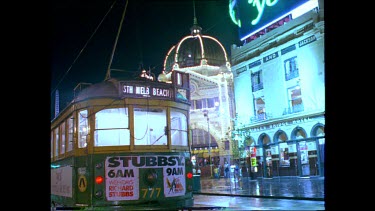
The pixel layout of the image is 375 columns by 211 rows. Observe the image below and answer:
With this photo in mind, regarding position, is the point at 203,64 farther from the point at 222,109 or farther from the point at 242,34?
the point at 242,34

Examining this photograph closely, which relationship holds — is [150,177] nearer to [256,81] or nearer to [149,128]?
Answer: [149,128]

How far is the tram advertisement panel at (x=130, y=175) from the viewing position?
8203mm

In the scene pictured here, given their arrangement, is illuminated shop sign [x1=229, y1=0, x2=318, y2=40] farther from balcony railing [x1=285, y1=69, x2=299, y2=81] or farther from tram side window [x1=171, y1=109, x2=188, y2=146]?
tram side window [x1=171, y1=109, x2=188, y2=146]

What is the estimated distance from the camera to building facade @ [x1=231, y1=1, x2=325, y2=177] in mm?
27172

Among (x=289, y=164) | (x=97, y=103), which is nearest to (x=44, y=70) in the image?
(x=97, y=103)

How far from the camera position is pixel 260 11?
33000 mm

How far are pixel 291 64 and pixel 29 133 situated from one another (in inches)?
1097

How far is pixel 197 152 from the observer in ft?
153

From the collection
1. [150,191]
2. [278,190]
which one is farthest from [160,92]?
[278,190]

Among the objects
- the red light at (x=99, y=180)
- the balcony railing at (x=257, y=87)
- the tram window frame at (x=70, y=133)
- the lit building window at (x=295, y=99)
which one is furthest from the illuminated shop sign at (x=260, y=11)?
Result: the red light at (x=99, y=180)

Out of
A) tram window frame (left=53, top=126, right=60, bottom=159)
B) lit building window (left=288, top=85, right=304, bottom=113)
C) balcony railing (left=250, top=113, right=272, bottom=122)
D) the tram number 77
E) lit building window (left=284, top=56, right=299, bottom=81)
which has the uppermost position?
lit building window (left=284, top=56, right=299, bottom=81)

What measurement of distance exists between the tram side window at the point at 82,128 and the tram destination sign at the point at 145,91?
103 cm

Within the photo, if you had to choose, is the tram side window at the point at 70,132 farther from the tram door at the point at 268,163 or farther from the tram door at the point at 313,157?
the tram door at the point at 268,163

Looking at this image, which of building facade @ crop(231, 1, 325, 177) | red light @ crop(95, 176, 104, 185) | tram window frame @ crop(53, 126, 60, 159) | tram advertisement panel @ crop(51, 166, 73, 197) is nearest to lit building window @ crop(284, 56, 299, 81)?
building facade @ crop(231, 1, 325, 177)
